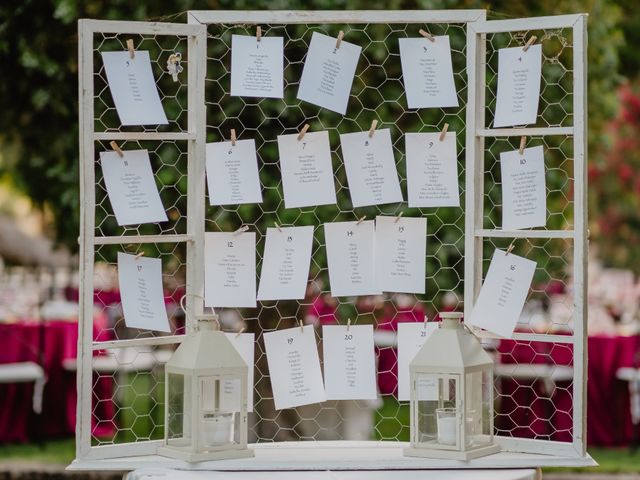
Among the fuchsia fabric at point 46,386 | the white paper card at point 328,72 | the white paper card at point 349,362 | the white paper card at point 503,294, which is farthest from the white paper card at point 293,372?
the fuchsia fabric at point 46,386

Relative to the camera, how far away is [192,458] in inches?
92.6

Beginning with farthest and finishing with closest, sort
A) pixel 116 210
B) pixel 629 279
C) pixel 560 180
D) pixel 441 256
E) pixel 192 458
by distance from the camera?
pixel 629 279
pixel 560 180
pixel 441 256
pixel 116 210
pixel 192 458

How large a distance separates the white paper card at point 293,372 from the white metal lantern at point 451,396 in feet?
0.95

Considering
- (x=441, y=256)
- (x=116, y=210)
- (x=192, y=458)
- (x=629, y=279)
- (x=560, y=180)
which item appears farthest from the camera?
(x=629, y=279)

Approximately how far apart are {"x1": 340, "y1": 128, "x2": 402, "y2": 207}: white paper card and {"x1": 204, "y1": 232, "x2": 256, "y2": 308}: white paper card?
30cm

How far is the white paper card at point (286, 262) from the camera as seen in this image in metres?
2.63

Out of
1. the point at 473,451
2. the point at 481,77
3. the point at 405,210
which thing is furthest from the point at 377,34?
the point at 473,451

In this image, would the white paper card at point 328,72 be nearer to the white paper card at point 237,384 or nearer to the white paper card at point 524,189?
the white paper card at point 524,189

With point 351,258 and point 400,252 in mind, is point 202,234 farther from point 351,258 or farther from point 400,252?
point 400,252

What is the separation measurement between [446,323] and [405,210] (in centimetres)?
172

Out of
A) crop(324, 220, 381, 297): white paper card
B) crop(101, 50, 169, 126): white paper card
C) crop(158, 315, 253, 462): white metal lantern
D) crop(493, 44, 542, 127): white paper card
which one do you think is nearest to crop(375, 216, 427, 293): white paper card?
crop(324, 220, 381, 297): white paper card

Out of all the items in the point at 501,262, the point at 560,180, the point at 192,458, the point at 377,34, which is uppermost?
the point at 377,34

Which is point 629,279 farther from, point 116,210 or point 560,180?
point 116,210

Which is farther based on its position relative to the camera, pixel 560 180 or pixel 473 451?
pixel 560 180
